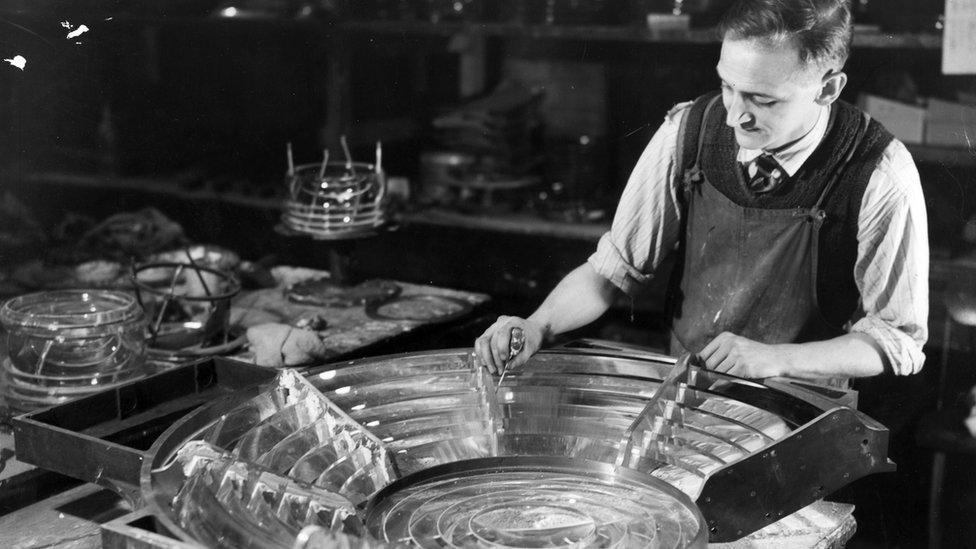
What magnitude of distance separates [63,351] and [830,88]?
4.47ft

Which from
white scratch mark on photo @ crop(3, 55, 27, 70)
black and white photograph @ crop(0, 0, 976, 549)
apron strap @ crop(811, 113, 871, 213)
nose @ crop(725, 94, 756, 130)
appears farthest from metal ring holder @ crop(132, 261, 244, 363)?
apron strap @ crop(811, 113, 871, 213)

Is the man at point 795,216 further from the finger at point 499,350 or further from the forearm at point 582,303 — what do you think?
the forearm at point 582,303

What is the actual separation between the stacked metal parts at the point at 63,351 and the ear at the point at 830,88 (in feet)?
3.99

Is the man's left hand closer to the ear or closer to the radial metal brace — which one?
the radial metal brace

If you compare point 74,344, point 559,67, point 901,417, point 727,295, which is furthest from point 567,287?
point 74,344

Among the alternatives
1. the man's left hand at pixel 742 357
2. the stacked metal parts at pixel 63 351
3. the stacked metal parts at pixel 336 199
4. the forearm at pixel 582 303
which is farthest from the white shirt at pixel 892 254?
the stacked metal parts at pixel 63 351

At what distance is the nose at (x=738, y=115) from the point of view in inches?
67.9

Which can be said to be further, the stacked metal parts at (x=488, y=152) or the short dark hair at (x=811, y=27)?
the stacked metal parts at (x=488, y=152)

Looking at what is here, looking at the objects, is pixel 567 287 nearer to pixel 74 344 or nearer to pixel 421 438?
pixel 421 438

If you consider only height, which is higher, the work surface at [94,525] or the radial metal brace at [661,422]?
the radial metal brace at [661,422]

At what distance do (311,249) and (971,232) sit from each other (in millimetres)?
1522

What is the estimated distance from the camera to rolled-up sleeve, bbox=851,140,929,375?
1.68 meters

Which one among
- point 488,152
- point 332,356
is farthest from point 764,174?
point 332,356

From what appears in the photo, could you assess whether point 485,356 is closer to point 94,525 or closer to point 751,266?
point 751,266
